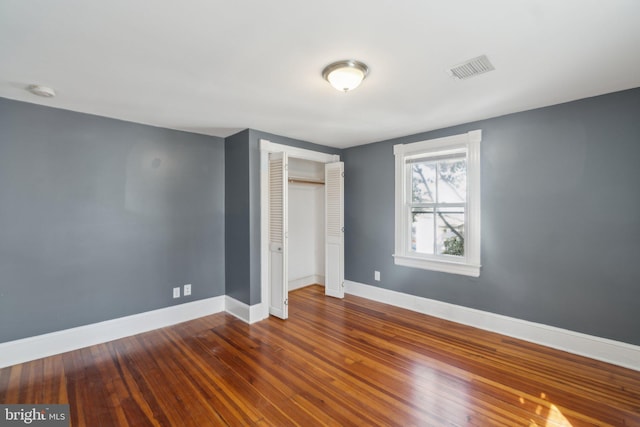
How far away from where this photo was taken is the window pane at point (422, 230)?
155 inches

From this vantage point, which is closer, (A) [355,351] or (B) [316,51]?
(B) [316,51]

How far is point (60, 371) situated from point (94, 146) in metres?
2.19

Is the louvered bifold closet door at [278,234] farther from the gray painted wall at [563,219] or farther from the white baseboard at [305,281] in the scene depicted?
the gray painted wall at [563,219]

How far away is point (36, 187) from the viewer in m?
2.80

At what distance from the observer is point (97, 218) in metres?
3.13

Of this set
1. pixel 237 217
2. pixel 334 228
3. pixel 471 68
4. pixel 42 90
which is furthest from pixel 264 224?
pixel 471 68

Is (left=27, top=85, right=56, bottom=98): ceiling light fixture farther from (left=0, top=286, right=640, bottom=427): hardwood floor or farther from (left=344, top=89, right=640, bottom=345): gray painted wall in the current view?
(left=344, top=89, right=640, bottom=345): gray painted wall

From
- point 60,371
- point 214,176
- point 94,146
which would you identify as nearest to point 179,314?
point 60,371

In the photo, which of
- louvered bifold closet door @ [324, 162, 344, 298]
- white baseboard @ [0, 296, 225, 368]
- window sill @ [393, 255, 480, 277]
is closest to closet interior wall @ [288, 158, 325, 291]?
louvered bifold closet door @ [324, 162, 344, 298]

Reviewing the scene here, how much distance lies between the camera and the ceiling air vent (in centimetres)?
204

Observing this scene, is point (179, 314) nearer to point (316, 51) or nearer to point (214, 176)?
point (214, 176)

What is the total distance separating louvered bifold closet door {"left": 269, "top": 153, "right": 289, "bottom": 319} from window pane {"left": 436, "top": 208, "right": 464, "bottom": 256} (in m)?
2.04

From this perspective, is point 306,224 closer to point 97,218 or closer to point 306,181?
point 306,181

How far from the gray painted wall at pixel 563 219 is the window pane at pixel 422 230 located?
384 millimetres
